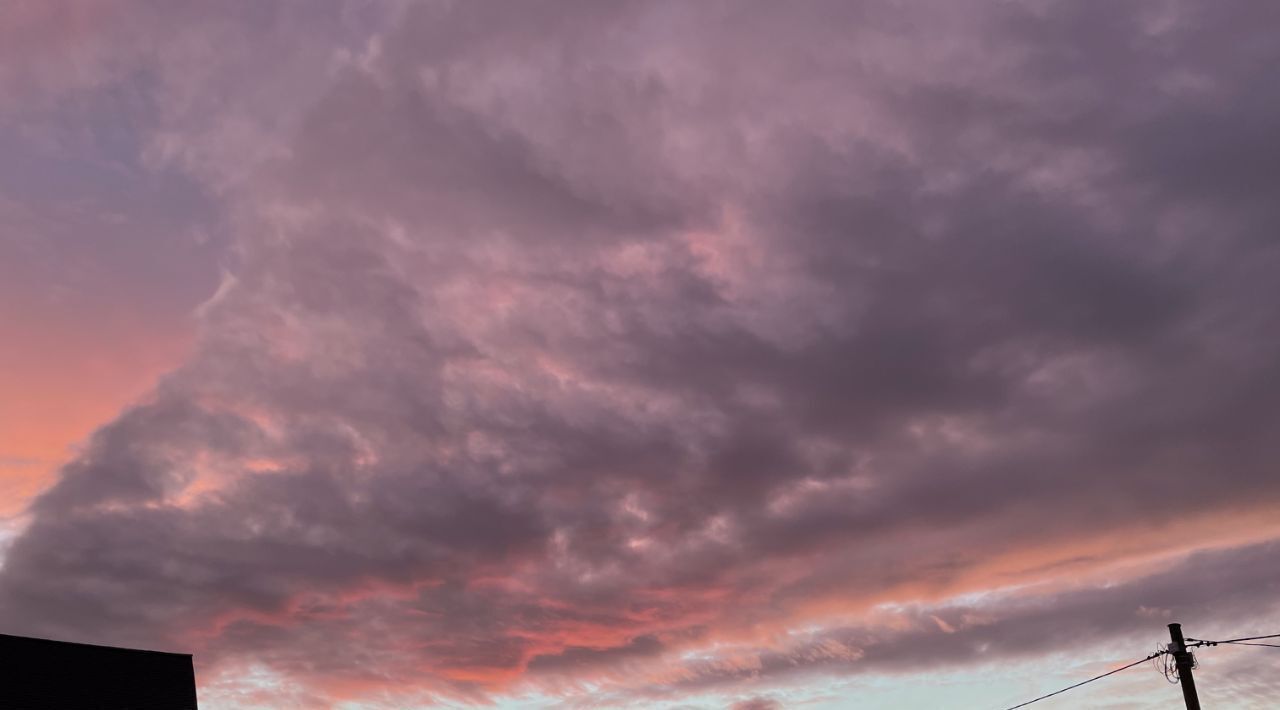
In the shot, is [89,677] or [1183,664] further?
[89,677]

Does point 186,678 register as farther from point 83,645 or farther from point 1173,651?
point 1173,651

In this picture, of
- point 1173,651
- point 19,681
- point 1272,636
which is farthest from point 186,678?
point 1272,636

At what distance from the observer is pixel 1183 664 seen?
3441 centimetres

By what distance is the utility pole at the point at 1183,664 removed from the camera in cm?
3406

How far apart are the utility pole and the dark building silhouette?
147 feet

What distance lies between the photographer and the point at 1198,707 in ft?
111

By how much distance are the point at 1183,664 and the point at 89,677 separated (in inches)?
1841

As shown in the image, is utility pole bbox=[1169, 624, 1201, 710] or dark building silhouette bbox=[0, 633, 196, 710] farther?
dark building silhouette bbox=[0, 633, 196, 710]

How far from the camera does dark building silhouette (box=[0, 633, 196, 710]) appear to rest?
4378cm

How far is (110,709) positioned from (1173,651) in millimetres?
45512

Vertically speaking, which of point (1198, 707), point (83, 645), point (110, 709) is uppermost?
point (83, 645)

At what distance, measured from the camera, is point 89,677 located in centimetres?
4662

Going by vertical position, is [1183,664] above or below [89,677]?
below

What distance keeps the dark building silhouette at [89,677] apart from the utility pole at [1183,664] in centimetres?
4481
